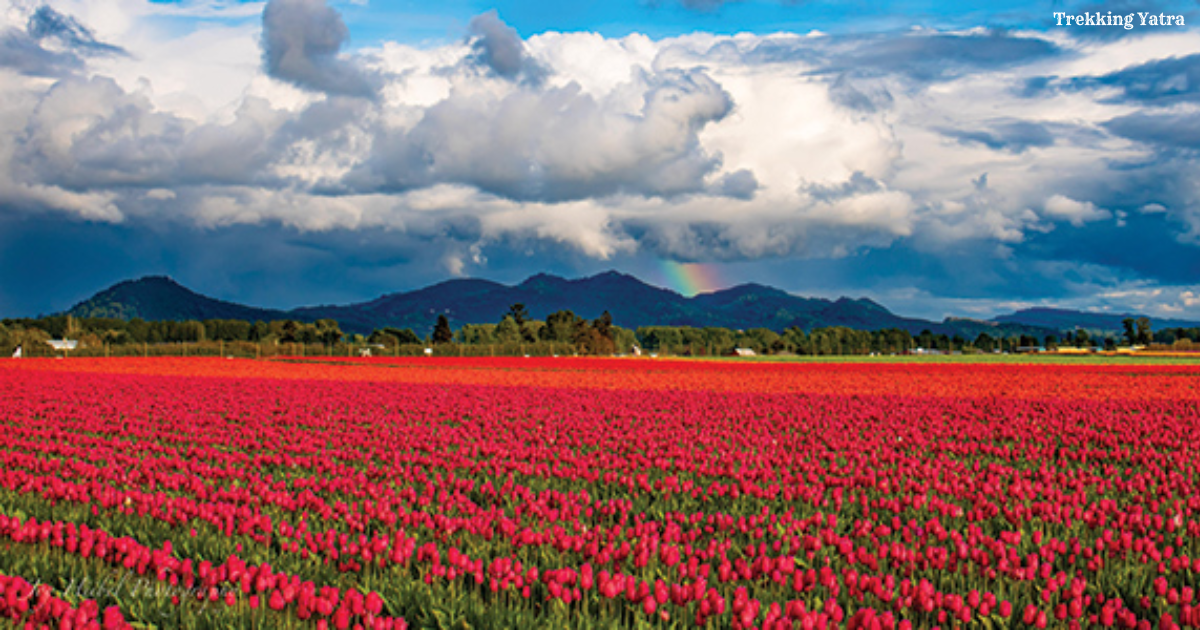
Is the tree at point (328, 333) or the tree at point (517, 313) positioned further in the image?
the tree at point (517, 313)

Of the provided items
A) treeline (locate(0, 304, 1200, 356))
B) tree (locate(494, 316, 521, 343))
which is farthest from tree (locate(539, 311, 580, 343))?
tree (locate(494, 316, 521, 343))

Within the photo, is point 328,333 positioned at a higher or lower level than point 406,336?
higher

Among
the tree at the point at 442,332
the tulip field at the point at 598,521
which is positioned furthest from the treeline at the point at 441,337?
the tulip field at the point at 598,521

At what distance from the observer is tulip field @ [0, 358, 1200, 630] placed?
18.6 ft

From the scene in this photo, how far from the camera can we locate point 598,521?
29.3ft

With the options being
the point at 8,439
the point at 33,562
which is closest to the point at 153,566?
the point at 33,562

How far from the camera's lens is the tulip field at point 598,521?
18.6 feet

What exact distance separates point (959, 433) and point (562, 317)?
5113 inches

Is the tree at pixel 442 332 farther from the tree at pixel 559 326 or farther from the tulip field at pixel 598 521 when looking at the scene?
the tulip field at pixel 598 521

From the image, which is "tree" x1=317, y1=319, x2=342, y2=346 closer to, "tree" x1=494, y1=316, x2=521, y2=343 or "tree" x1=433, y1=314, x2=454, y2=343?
"tree" x1=433, y1=314, x2=454, y2=343

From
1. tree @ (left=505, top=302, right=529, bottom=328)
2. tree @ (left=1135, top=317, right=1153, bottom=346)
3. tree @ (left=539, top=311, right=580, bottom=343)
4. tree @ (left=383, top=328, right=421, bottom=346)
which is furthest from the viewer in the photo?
tree @ (left=383, top=328, right=421, bottom=346)

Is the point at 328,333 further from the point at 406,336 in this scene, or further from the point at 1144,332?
the point at 1144,332

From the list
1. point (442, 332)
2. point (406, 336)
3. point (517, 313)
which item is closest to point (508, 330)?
point (517, 313)

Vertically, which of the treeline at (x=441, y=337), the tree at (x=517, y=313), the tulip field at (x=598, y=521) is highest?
the tree at (x=517, y=313)
